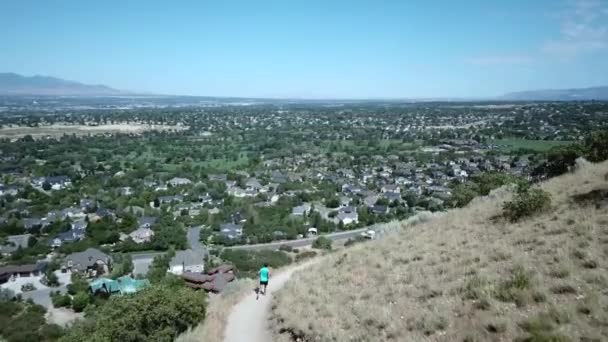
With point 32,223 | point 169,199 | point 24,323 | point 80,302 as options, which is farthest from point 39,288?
point 169,199

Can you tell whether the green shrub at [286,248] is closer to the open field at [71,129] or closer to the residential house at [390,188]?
the residential house at [390,188]

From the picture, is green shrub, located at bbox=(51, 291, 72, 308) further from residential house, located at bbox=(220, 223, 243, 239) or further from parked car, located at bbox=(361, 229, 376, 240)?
parked car, located at bbox=(361, 229, 376, 240)

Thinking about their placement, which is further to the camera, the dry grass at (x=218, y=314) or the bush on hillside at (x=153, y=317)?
the bush on hillside at (x=153, y=317)

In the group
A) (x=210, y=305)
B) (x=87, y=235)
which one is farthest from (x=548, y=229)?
(x=87, y=235)

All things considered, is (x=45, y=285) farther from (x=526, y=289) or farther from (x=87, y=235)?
(x=526, y=289)

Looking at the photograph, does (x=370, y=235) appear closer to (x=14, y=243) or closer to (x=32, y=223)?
(x=14, y=243)

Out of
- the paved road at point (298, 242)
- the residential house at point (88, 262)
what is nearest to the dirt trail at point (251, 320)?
the residential house at point (88, 262)

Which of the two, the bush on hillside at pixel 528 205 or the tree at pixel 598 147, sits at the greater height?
the tree at pixel 598 147
